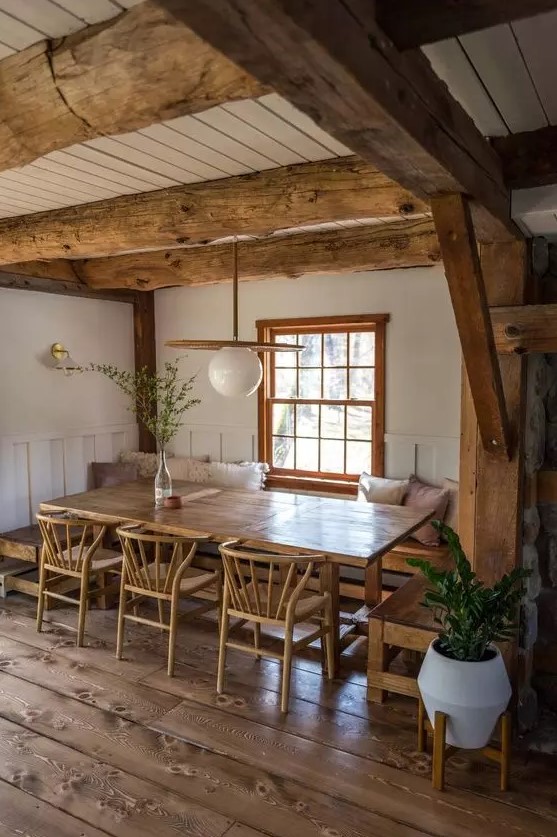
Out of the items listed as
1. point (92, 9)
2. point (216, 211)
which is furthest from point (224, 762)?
point (92, 9)

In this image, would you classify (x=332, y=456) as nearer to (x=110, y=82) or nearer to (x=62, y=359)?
(x=62, y=359)

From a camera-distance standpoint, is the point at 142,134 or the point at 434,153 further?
the point at 142,134

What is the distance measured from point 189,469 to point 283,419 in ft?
3.13

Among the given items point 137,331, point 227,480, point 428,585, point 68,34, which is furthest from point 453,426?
point 68,34

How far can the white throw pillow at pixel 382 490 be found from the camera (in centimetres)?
467

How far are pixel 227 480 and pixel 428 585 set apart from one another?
2345 mm

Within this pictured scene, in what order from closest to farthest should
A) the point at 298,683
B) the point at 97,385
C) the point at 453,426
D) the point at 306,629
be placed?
the point at 298,683 < the point at 306,629 < the point at 453,426 < the point at 97,385

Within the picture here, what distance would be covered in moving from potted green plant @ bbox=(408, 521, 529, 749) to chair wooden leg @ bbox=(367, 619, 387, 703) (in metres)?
0.63

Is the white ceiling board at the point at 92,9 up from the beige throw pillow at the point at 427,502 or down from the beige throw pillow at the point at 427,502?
up

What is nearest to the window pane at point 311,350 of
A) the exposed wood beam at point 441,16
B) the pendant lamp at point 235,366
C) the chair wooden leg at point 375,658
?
the pendant lamp at point 235,366

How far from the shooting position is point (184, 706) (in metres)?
3.16

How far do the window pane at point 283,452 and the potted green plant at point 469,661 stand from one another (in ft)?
10.2

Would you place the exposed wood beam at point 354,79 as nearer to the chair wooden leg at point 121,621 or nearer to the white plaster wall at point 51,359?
the chair wooden leg at point 121,621

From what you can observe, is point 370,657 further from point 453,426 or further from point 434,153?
point 434,153
